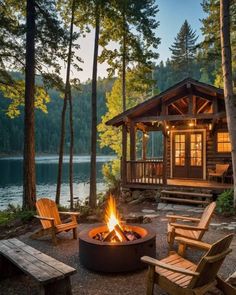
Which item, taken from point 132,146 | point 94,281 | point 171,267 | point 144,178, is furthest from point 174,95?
point 171,267

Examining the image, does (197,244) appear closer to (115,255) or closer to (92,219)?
(115,255)

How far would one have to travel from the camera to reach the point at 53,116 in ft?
306

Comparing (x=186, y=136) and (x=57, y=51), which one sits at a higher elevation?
(x=57, y=51)

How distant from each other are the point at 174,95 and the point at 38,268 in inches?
356

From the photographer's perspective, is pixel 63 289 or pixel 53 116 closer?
pixel 63 289

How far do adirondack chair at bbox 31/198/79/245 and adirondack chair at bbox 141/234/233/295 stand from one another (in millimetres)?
2821

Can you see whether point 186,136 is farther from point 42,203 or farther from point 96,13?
point 42,203

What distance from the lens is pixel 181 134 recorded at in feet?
42.0

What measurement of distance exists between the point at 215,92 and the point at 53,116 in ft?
287

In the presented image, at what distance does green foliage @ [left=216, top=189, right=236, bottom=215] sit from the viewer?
8.26m

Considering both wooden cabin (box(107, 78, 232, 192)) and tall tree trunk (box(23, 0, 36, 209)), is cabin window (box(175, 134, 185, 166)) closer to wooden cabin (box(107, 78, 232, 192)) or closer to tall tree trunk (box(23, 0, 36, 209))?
wooden cabin (box(107, 78, 232, 192))

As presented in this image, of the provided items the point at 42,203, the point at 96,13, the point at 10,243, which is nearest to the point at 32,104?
the point at 42,203

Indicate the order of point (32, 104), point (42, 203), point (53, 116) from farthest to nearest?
point (53, 116)
point (32, 104)
point (42, 203)

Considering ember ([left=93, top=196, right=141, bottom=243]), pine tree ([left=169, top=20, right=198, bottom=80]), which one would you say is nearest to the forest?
ember ([left=93, top=196, right=141, bottom=243])
